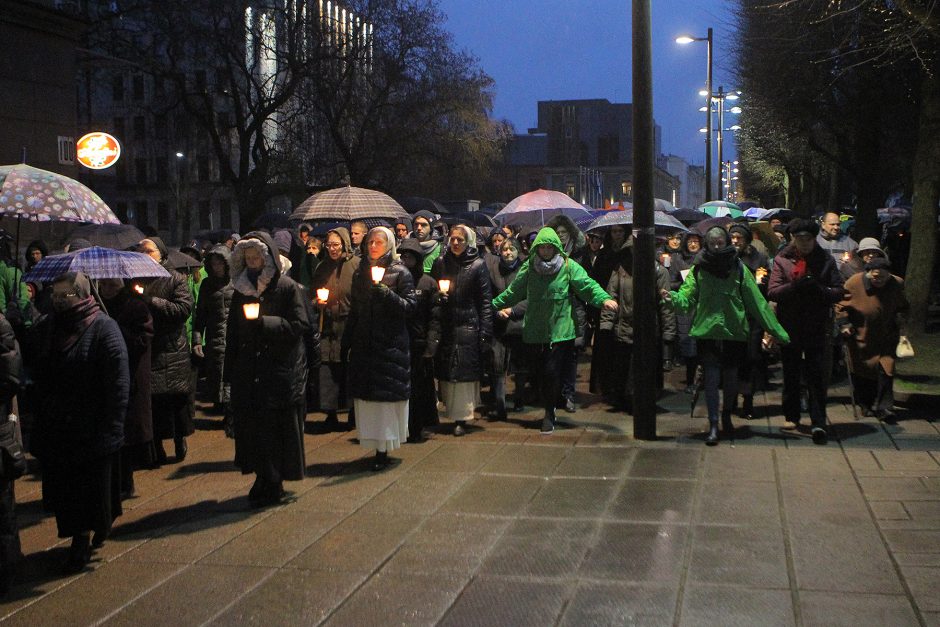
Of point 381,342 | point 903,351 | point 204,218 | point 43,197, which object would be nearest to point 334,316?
point 381,342

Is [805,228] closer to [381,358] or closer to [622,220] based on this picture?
[622,220]

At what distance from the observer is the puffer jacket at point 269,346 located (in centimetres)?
666

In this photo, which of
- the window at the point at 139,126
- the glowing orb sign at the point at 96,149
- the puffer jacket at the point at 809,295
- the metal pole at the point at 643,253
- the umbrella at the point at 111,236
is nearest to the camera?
the puffer jacket at the point at 809,295

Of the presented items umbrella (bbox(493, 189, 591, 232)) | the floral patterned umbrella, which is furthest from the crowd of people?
umbrella (bbox(493, 189, 591, 232))

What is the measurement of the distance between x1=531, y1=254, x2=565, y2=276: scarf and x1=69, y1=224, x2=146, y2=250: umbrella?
3.62 m

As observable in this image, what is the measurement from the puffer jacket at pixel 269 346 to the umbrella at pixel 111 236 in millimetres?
3197

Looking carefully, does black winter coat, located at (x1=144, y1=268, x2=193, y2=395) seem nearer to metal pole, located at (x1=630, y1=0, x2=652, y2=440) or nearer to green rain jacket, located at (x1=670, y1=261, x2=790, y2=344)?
metal pole, located at (x1=630, y1=0, x2=652, y2=440)

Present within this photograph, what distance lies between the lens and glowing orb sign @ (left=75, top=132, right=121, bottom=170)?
58.9 feet

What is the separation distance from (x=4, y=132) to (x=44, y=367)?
1198cm

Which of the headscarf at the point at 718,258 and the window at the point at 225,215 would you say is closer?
the headscarf at the point at 718,258

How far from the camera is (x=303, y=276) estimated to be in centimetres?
1234

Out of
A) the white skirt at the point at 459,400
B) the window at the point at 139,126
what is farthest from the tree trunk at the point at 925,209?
the window at the point at 139,126

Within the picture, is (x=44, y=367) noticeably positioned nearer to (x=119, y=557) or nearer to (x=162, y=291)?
(x=119, y=557)

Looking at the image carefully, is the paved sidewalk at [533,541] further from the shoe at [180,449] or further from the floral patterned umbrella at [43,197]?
the floral patterned umbrella at [43,197]
